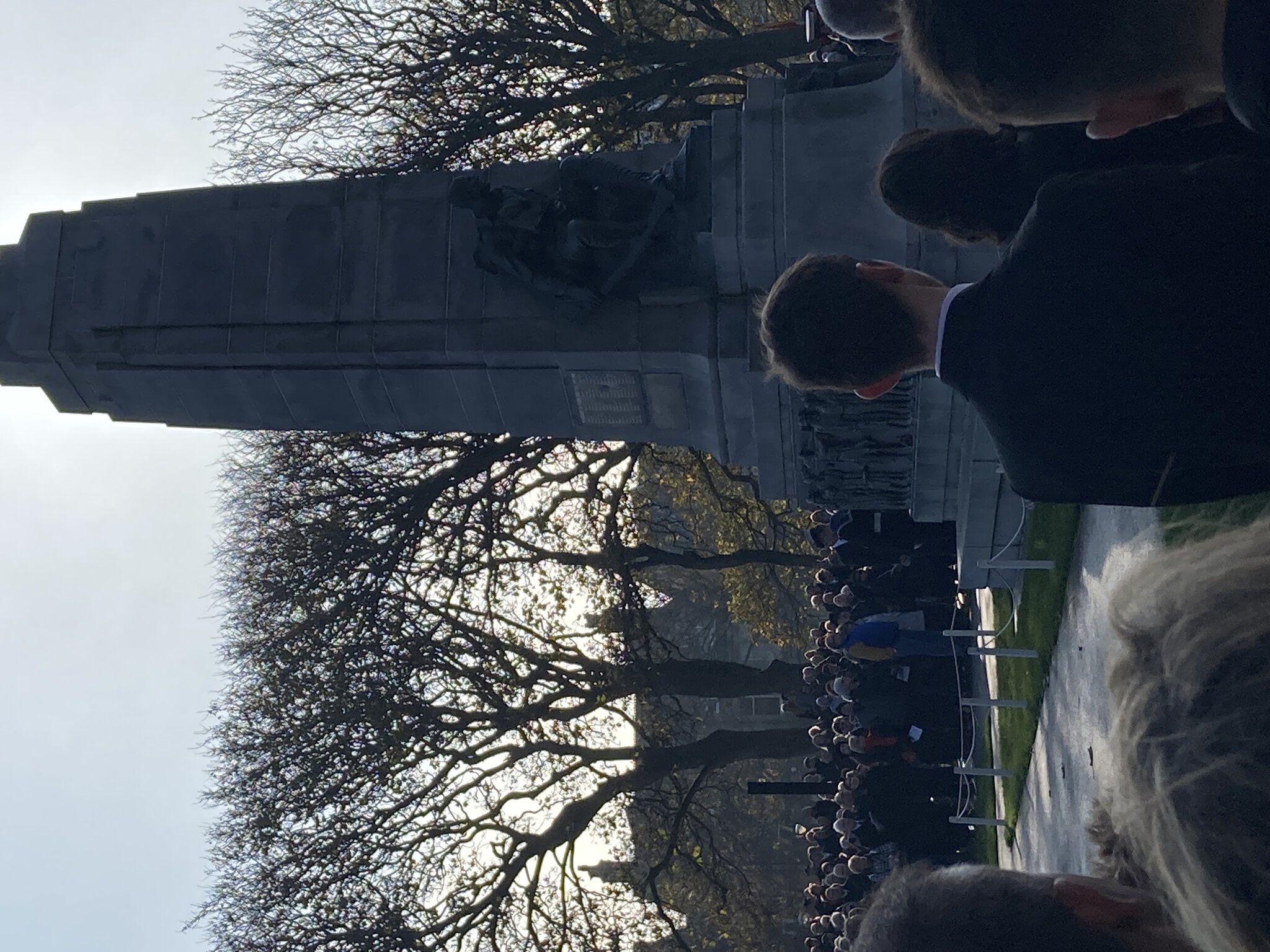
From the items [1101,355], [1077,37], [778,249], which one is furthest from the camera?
[778,249]

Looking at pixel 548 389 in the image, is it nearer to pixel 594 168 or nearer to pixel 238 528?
pixel 594 168

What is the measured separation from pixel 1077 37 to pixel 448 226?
735cm

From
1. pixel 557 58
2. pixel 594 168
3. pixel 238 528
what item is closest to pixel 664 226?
pixel 594 168

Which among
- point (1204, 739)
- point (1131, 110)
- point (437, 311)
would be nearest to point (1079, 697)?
point (437, 311)

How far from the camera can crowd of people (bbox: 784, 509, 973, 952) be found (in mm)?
12320

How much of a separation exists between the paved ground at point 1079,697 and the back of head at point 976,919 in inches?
176

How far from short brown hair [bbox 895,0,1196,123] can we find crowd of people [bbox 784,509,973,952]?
970 cm

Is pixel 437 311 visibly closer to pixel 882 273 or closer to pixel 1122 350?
pixel 882 273

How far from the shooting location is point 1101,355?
3.26 meters

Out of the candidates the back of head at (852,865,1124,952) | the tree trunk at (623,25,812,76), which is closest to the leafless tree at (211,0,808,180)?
the tree trunk at (623,25,812,76)

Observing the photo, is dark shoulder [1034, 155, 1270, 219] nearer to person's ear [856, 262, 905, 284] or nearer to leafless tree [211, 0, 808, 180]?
person's ear [856, 262, 905, 284]

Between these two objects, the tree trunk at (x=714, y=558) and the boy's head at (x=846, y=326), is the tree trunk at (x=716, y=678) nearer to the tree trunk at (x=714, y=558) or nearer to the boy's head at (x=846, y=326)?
the tree trunk at (x=714, y=558)

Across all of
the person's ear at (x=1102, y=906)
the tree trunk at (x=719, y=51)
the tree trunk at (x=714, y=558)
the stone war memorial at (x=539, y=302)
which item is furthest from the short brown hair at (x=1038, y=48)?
the tree trunk at (x=714, y=558)

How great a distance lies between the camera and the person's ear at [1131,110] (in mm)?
2732
